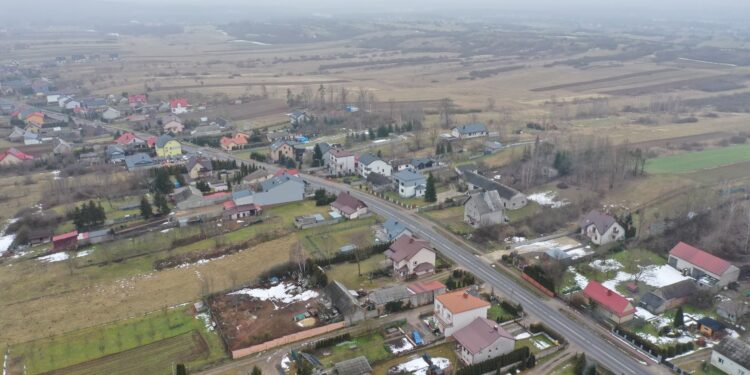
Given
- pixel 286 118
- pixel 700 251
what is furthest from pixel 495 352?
pixel 286 118

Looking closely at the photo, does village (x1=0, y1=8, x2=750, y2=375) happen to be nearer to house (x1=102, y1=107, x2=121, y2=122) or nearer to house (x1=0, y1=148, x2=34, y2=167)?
house (x1=0, y1=148, x2=34, y2=167)

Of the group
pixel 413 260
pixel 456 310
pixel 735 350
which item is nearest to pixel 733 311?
pixel 735 350

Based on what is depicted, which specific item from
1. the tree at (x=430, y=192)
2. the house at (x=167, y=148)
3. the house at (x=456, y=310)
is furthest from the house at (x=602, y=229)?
the house at (x=167, y=148)

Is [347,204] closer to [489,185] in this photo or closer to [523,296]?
[489,185]

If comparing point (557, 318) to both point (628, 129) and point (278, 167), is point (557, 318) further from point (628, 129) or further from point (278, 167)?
point (628, 129)

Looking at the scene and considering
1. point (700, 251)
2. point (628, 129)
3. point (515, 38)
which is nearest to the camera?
point (700, 251)

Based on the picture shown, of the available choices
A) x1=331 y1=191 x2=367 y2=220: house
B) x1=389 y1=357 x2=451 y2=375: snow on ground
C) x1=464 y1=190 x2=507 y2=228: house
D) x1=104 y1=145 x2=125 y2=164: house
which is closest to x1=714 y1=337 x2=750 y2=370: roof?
x1=389 y1=357 x2=451 y2=375: snow on ground
